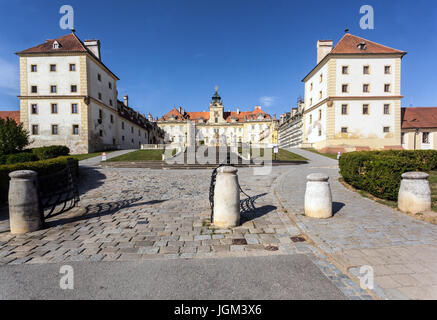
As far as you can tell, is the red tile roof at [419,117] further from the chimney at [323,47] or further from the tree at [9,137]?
the tree at [9,137]

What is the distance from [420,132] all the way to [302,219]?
4213cm

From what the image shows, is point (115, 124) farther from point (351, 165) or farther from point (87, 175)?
point (351, 165)

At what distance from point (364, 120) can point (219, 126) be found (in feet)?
153

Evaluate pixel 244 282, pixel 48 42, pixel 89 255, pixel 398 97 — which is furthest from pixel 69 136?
pixel 398 97

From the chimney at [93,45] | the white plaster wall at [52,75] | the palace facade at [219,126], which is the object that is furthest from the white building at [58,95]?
the palace facade at [219,126]

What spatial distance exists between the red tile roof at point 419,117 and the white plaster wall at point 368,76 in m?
7.07

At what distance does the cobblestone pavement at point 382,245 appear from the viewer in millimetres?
2586

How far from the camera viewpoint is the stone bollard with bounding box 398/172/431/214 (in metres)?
5.21

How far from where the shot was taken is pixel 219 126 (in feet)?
236

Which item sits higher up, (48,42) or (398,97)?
(48,42)

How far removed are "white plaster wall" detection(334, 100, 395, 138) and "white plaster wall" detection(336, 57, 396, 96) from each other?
1965mm

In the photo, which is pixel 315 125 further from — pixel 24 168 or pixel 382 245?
pixel 24 168

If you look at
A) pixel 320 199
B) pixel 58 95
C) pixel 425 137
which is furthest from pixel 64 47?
pixel 425 137

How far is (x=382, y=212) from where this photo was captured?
556 cm
